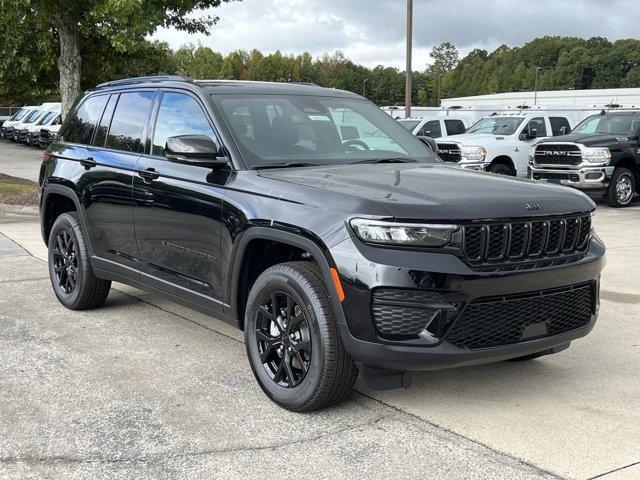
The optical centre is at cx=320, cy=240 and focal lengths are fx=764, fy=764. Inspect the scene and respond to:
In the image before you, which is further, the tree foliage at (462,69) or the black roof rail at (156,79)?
the tree foliage at (462,69)

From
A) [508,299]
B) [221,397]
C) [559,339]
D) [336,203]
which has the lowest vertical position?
[221,397]

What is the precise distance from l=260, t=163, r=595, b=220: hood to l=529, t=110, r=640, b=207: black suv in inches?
432

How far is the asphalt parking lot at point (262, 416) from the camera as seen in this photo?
11.5ft

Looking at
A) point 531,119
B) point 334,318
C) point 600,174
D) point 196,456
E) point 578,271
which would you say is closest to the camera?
point 196,456

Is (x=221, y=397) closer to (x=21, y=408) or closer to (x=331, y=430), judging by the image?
(x=331, y=430)

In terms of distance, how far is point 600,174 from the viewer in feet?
48.6

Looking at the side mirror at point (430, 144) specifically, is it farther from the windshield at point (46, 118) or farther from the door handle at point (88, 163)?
the windshield at point (46, 118)

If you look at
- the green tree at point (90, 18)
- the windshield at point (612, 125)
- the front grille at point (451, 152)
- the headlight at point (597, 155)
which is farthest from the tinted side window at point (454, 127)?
the green tree at point (90, 18)

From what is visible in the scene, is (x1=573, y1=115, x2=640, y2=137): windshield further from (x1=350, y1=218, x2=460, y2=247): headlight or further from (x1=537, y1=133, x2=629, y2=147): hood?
(x1=350, y1=218, x2=460, y2=247): headlight

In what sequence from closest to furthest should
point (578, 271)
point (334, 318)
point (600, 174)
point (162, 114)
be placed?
point (334, 318)
point (578, 271)
point (162, 114)
point (600, 174)

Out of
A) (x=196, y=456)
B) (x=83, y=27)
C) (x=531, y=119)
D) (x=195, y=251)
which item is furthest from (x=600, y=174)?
(x=196, y=456)

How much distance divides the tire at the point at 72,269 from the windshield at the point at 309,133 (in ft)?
6.63

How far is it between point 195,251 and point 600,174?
11.9 metres

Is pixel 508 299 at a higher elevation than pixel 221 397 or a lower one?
higher
